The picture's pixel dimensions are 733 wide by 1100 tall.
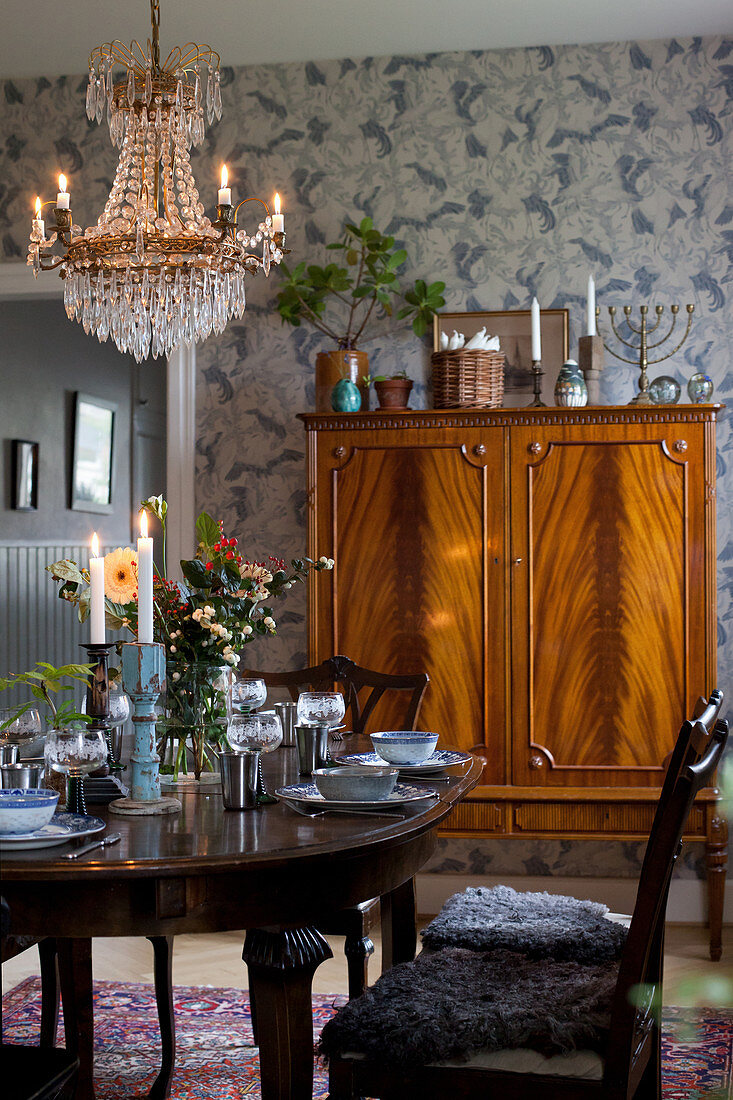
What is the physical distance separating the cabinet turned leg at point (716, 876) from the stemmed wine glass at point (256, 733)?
6.71 ft

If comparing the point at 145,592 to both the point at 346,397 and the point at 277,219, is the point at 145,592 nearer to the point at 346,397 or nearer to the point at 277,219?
the point at 277,219

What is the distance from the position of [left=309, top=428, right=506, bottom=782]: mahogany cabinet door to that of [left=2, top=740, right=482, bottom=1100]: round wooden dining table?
159cm

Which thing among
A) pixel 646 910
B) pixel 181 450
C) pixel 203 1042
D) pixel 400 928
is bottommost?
pixel 203 1042

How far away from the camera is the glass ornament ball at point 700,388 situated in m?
3.58

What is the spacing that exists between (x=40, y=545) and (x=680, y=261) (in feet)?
11.0

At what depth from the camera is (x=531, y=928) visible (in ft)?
6.27

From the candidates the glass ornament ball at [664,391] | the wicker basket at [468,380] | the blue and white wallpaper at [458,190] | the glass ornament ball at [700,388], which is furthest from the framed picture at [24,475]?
the glass ornament ball at [700,388]

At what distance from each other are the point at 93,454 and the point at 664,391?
3.39 m

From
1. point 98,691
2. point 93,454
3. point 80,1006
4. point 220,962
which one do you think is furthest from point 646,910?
point 93,454

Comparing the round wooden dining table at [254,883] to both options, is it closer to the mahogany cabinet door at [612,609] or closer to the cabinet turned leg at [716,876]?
the mahogany cabinet door at [612,609]

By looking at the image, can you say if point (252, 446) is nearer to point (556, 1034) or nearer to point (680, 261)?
point (680, 261)

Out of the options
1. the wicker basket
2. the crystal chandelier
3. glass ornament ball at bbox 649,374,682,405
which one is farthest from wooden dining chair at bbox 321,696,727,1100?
glass ornament ball at bbox 649,374,682,405

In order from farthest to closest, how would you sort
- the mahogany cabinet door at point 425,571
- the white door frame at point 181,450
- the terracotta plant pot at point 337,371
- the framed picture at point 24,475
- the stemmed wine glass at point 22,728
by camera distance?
the framed picture at point 24,475 < the white door frame at point 181,450 < the terracotta plant pot at point 337,371 < the mahogany cabinet door at point 425,571 < the stemmed wine glass at point 22,728

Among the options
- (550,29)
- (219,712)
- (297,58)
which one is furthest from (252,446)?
(219,712)
